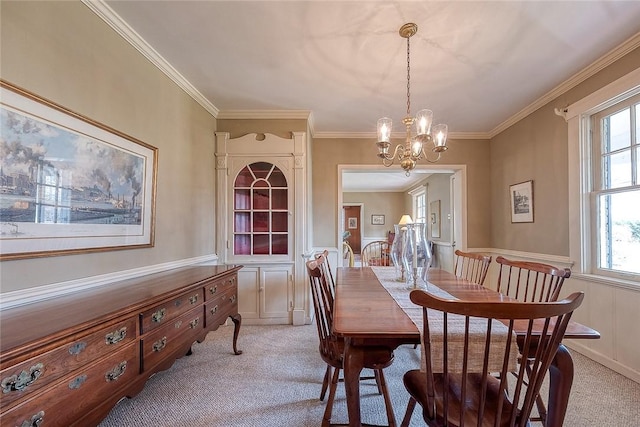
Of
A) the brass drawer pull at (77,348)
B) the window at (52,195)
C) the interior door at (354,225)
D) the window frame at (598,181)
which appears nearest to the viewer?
the brass drawer pull at (77,348)

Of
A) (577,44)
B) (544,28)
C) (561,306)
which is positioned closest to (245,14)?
(544,28)

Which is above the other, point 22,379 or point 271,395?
point 22,379

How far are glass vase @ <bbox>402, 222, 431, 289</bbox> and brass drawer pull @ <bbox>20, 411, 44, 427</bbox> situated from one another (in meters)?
1.78

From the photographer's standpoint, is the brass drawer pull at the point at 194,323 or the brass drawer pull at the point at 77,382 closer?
the brass drawer pull at the point at 77,382

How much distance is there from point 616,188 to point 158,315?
11.3ft

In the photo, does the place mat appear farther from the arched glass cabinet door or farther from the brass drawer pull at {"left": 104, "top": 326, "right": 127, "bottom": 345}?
the arched glass cabinet door

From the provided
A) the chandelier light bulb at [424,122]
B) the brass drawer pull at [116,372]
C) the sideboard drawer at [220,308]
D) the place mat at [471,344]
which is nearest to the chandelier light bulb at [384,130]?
the chandelier light bulb at [424,122]

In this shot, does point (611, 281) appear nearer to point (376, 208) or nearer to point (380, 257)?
point (380, 257)

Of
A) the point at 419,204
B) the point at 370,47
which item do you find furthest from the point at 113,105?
the point at 419,204

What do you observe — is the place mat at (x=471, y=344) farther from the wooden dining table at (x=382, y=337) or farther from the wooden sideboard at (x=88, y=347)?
the wooden sideboard at (x=88, y=347)

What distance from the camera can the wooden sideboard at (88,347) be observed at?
0.87 m

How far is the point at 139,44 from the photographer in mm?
2059

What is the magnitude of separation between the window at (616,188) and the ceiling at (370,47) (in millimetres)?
526

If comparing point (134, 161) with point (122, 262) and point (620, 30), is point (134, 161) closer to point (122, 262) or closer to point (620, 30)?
point (122, 262)
